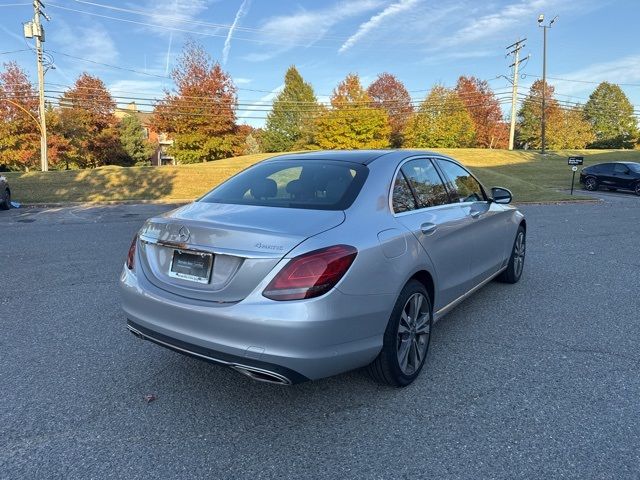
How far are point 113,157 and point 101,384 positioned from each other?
45.9 m

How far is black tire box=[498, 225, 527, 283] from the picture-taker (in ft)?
17.5

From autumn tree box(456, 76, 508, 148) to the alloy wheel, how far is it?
198ft

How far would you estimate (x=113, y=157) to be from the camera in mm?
44125

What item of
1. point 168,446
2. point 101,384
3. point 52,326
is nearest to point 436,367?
point 168,446

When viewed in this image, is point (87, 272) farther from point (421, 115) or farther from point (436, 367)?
point (421, 115)

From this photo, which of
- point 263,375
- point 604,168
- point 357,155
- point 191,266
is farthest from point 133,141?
point 263,375

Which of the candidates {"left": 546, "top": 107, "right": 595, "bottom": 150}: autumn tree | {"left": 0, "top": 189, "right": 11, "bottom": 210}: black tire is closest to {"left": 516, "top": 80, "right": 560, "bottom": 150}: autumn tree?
{"left": 546, "top": 107, "right": 595, "bottom": 150}: autumn tree

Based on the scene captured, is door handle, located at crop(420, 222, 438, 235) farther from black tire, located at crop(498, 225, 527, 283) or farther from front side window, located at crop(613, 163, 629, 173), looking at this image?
front side window, located at crop(613, 163, 629, 173)

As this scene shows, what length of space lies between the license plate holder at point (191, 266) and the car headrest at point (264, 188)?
814mm

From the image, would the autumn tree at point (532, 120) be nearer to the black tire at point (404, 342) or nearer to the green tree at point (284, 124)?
the green tree at point (284, 124)

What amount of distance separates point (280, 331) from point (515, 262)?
13.2 ft

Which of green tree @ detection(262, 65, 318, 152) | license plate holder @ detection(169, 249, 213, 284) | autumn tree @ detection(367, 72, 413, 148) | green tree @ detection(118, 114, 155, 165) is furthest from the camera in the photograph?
green tree @ detection(262, 65, 318, 152)

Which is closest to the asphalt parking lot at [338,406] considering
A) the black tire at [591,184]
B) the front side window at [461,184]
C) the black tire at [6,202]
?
the front side window at [461,184]

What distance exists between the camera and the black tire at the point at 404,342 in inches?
111
